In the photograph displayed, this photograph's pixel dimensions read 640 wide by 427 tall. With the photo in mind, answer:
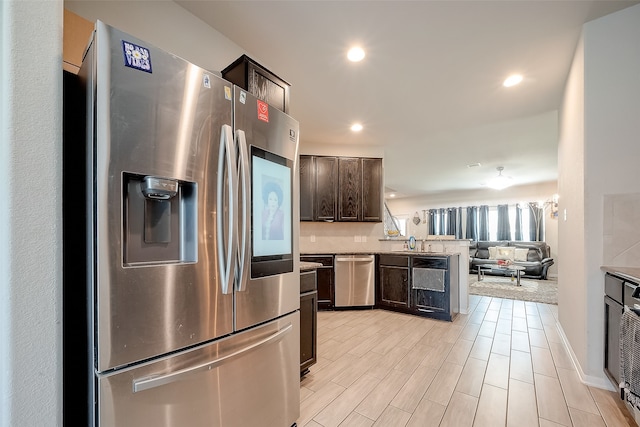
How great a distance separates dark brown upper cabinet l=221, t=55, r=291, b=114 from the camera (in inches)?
66.7

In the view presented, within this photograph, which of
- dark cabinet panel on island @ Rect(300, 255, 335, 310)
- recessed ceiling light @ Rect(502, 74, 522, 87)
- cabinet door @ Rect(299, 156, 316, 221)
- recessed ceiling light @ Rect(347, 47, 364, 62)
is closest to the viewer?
recessed ceiling light @ Rect(347, 47, 364, 62)

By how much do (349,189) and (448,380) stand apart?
303 cm

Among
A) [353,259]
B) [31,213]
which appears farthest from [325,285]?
[31,213]

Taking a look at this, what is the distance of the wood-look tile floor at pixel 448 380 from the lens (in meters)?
1.78

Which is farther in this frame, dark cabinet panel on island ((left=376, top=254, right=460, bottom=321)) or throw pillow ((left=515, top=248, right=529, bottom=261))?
throw pillow ((left=515, top=248, right=529, bottom=261))

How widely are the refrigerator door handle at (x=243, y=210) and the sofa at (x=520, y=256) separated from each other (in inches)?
297

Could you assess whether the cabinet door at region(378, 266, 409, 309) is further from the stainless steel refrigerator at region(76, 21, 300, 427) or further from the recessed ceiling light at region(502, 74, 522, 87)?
the stainless steel refrigerator at region(76, 21, 300, 427)

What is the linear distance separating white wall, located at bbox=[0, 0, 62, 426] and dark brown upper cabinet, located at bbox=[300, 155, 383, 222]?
367 centimetres

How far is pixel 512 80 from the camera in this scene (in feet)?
9.37

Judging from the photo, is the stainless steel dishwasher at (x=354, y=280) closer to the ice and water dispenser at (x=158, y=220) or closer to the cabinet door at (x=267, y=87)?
the cabinet door at (x=267, y=87)

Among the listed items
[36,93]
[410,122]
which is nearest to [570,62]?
[410,122]

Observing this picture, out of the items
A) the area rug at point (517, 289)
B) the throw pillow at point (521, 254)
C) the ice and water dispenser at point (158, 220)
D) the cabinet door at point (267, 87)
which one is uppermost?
the cabinet door at point (267, 87)

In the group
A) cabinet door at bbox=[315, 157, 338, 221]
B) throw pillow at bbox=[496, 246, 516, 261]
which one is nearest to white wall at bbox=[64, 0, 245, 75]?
cabinet door at bbox=[315, 157, 338, 221]

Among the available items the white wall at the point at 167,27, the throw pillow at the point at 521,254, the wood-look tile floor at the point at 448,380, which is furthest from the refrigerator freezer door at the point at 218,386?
the throw pillow at the point at 521,254
